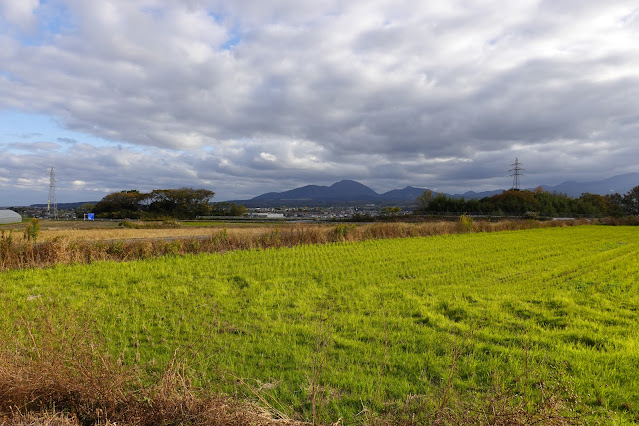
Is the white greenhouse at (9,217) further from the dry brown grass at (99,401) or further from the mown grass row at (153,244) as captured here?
the dry brown grass at (99,401)

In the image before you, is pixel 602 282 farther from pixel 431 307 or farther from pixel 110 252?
pixel 110 252

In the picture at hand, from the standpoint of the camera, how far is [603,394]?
4.23 metres

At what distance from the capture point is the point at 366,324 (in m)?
6.93

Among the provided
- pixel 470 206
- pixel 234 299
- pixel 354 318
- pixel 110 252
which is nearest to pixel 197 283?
pixel 234 299

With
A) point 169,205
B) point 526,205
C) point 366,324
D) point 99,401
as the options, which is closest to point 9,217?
point 169,205

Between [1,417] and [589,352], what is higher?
[1,417]

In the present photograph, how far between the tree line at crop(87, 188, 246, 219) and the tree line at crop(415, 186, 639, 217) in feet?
154

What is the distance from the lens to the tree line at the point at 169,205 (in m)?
81.2

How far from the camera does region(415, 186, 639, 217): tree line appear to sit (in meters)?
72.2

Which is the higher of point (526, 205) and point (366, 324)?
point (526, 205)

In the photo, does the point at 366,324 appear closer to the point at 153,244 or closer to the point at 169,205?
the point at 153,244

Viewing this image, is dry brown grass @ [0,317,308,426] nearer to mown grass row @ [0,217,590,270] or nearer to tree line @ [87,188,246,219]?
mown grass row @ [0,217,590,270]

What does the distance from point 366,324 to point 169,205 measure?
279 ft

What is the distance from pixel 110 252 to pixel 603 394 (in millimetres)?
17182
